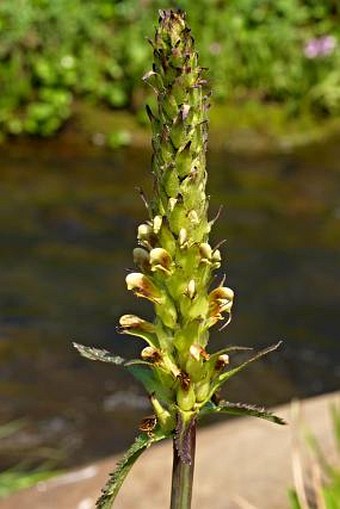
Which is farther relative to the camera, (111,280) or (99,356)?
(111,280)

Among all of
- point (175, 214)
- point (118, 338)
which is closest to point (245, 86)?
point (118, 338)

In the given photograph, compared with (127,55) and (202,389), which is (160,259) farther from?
(127,55)

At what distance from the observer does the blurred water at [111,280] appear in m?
4.74

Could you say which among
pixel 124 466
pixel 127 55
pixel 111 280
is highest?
pixel 127 55

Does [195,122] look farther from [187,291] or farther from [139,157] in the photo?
[139,157]

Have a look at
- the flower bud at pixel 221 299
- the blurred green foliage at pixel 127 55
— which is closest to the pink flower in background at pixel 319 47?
the blurred green foliage at pixel 127 55

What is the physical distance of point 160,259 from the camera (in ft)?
1.94

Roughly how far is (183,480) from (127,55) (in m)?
Answer: 7.73

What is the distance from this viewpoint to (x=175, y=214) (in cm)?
59

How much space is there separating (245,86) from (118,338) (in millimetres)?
3630

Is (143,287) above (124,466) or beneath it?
above

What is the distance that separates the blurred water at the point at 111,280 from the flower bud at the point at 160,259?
3.81 m

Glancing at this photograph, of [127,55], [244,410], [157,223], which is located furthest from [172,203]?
[127,55]

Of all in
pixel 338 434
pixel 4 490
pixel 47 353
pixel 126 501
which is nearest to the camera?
pixel 338 434
